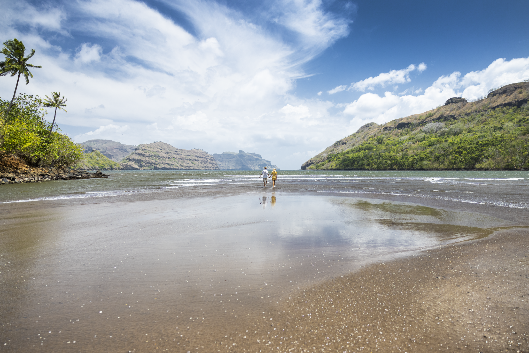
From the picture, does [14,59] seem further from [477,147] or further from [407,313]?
[477,147]

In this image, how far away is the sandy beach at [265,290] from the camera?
3.21 m

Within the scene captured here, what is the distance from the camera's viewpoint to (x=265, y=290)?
15.1ft

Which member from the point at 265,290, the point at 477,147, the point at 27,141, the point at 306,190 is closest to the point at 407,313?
the point at 265,290

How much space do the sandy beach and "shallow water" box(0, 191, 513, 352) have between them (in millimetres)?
31

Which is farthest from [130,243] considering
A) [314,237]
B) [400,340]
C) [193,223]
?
[400,340]

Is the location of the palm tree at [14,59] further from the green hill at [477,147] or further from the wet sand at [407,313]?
the green hill at [477,147]

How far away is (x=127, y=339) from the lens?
126 inches

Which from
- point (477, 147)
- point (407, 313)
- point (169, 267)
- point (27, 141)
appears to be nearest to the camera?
point (407, 313)

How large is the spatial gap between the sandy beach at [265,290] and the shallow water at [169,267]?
0.03 m

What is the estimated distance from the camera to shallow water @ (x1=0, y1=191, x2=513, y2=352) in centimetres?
344

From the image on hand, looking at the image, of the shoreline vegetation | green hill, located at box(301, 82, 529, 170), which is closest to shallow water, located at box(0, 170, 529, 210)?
the shoreline vegetation

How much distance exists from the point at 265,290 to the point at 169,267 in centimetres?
264

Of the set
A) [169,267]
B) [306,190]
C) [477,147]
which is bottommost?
[169,267]

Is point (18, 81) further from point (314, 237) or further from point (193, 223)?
point (314, 237)
